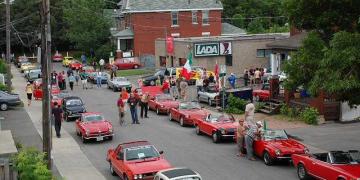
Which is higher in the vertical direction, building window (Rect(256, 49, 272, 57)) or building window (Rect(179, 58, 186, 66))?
building window (Rect(256, 49, 272, 57))

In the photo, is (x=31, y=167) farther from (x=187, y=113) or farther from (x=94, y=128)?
(x=187, y=113)

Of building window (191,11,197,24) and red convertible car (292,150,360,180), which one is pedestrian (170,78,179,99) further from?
building window (191,11,197,24)

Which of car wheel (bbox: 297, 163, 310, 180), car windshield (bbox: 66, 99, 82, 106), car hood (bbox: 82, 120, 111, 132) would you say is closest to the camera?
car wheel (bbox: 297, 163, 310, 180)

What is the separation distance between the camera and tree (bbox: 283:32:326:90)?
788 inches

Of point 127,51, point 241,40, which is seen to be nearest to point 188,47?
point 241,40

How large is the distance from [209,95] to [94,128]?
42.3ft

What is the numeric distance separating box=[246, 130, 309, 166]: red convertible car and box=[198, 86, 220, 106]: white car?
1585 centimetres

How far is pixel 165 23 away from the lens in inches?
2931

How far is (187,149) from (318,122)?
8366 mm

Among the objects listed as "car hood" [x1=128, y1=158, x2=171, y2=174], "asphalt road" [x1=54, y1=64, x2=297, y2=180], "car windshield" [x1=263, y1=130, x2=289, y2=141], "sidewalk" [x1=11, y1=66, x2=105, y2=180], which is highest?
"car windshield" [x1=263, y1=130, x2=289, y2=141]

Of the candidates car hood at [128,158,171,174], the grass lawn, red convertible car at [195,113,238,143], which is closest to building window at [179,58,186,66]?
the grass lawn

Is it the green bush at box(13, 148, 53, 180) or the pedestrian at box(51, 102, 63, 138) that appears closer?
the green bush at box(13, 148, 53, 180)

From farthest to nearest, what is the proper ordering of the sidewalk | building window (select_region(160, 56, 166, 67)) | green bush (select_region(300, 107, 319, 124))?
1. building window (select_region(160, 56, 166, 67))
2. green bush (select_region(300, 107, 319, 124))
3. the sidewalk

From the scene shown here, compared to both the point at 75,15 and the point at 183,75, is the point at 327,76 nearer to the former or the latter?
the point at 183,75
